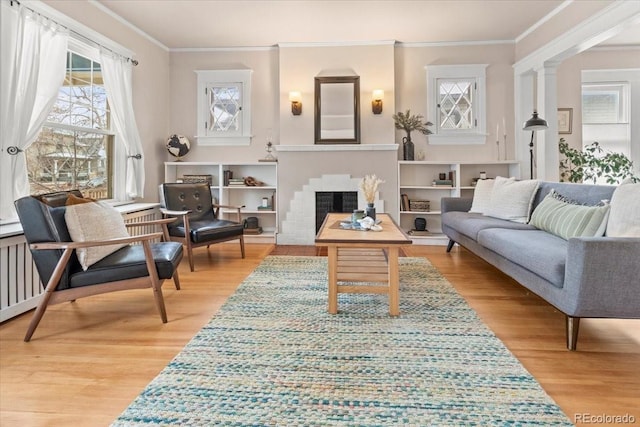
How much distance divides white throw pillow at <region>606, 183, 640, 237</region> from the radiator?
3958mm

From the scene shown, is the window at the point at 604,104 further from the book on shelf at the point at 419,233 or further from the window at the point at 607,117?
the book on shelf at the point at 419,233

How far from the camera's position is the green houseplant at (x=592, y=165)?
509cm

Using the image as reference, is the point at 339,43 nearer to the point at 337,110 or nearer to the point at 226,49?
the point at 337,110

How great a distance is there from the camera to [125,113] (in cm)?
427

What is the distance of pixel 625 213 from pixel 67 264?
346cm

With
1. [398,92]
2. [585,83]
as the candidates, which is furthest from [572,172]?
[398,92]

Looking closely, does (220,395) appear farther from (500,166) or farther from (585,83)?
(585,83)

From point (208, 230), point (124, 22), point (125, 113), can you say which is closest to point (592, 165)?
point (208, 230)

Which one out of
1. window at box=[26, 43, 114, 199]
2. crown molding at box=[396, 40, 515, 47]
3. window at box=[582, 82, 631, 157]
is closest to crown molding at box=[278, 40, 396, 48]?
crown molding at box=[396, 40, 515, 47]

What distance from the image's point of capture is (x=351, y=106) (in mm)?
5211

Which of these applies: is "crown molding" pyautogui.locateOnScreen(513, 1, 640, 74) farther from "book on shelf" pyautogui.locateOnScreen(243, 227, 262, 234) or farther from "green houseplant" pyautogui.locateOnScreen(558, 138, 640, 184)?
"book on shelf" pyautogui.locateOnScreen(243, 227, 262, 234)

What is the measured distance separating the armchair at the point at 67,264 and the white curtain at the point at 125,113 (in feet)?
6.38

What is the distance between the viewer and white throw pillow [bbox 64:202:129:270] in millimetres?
2385

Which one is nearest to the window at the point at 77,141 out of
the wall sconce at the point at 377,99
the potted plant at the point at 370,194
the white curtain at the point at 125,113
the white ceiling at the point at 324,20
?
the white curtain at the point at 125,113
